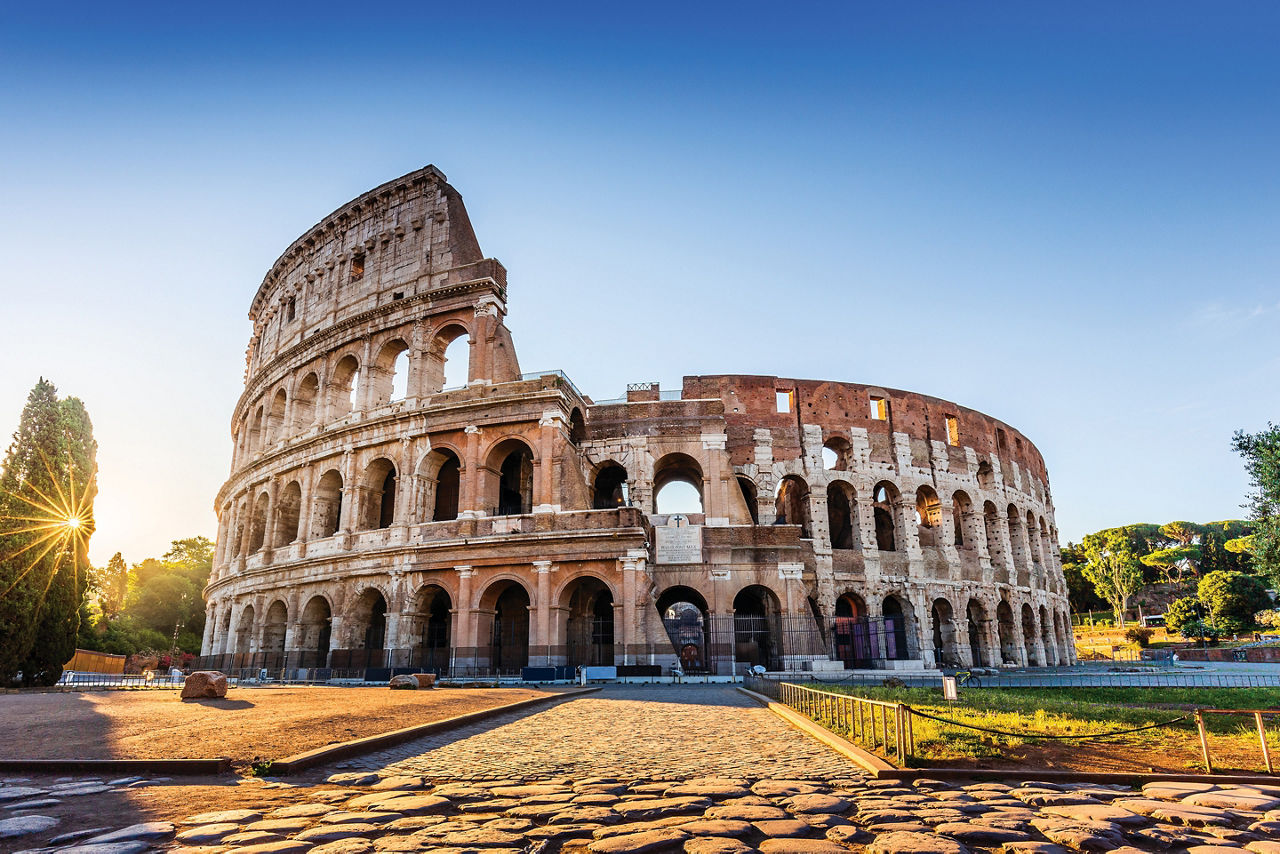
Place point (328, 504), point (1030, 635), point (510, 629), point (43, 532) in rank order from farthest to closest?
point (1030, 635) → point (328, 504) → point (510, 629) → point (43, 532)

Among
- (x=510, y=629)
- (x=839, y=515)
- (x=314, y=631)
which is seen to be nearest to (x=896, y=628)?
(x=839, y=515)

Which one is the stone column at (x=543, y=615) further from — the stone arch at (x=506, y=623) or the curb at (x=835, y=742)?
the curb at (x=835, y=742)

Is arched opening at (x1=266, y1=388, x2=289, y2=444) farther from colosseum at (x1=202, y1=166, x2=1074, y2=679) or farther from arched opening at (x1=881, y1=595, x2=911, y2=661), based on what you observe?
arched opening at (x1=881, y1=595, x2=911, y2=661)

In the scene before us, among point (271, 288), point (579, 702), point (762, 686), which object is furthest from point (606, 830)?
point (271, 288)

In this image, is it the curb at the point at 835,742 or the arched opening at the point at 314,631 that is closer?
the curb at the point at 835,742

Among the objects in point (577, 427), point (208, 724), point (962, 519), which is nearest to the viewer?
point (208, 724)

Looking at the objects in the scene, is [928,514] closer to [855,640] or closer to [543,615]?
[855,640]

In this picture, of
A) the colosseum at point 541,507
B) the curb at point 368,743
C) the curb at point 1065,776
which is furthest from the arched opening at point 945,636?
the curb at point 1065,776
